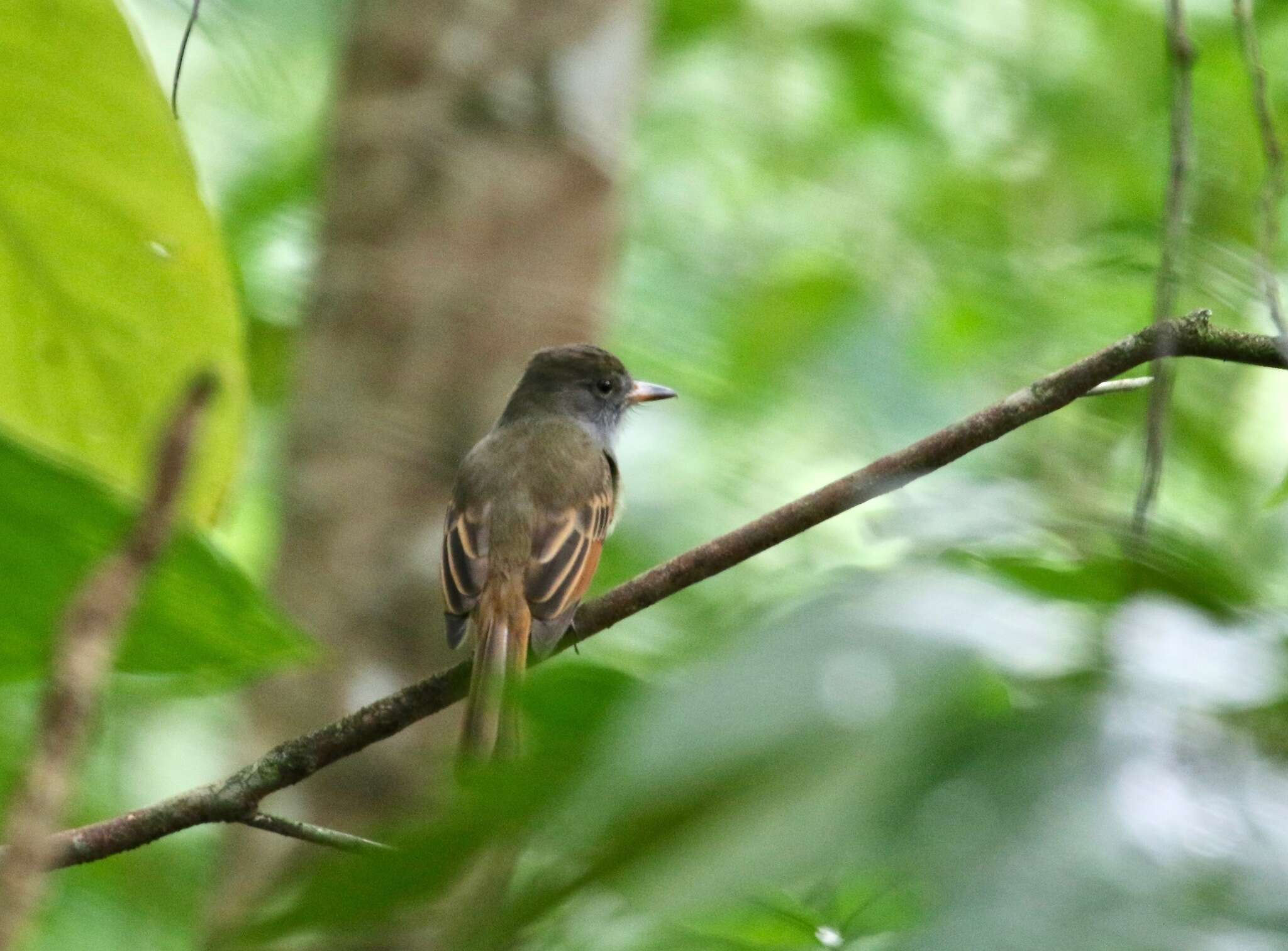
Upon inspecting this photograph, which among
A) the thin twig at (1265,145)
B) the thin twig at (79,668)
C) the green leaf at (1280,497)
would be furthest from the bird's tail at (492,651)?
the thin twig at (79,668)

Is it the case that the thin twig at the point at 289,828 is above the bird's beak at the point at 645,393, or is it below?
below

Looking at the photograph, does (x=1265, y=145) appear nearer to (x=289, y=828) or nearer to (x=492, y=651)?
(x=289, y=828)

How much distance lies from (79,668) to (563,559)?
8.84 feet

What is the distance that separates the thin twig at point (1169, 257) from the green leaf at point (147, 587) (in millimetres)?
722

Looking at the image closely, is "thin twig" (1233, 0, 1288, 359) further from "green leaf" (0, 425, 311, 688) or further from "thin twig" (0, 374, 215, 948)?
"thin twig" (0, 374, 215, 948)

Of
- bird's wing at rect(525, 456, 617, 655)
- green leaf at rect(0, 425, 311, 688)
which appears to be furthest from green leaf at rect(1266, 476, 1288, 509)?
bird's wing at rect(525, 456, 617, 655)

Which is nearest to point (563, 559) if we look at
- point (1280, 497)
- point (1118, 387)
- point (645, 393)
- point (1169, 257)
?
point (645, 393)

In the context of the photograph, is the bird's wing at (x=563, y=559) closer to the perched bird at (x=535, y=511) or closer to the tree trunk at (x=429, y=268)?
the perched bird at (x=535, y=511)

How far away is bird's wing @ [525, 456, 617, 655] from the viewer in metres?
2.98

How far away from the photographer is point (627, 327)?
17.4ft

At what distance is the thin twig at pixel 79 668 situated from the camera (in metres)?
0.50

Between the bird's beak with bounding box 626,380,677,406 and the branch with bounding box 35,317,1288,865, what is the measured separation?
2525 mm

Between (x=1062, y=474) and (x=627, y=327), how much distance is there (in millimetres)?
4005

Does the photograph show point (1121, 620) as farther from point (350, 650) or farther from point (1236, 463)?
point (350, 650)
